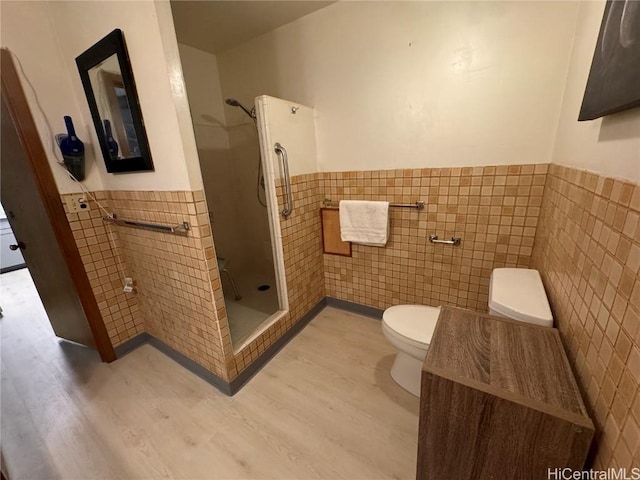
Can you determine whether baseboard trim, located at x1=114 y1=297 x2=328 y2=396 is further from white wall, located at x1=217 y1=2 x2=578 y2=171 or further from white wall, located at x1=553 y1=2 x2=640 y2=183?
white wall, located at x1=553 y1=2 x2=640 y2=183

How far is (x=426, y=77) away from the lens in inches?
58.9

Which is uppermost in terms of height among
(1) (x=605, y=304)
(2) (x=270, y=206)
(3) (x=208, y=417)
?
(2) (x=270, y=206)

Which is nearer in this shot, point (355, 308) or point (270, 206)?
point (270, 206)

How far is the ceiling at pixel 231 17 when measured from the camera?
1629 mm

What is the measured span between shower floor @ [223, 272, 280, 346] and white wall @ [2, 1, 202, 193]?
117 cm

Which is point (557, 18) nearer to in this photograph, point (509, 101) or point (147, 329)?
point (509, 101)

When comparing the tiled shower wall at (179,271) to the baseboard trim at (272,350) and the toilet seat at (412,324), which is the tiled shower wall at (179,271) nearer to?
the baseboard trim at (272,350)

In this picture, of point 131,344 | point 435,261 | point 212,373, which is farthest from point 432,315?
point 131,344

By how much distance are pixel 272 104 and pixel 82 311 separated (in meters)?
1.83

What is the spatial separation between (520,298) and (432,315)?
522mm

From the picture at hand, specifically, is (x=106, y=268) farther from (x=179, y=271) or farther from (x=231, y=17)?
(x=231, y=17)

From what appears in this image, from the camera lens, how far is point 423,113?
1556 millimetres

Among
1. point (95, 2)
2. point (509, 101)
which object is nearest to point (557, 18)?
point (509, 101)

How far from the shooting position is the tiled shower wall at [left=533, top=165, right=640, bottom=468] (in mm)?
470
